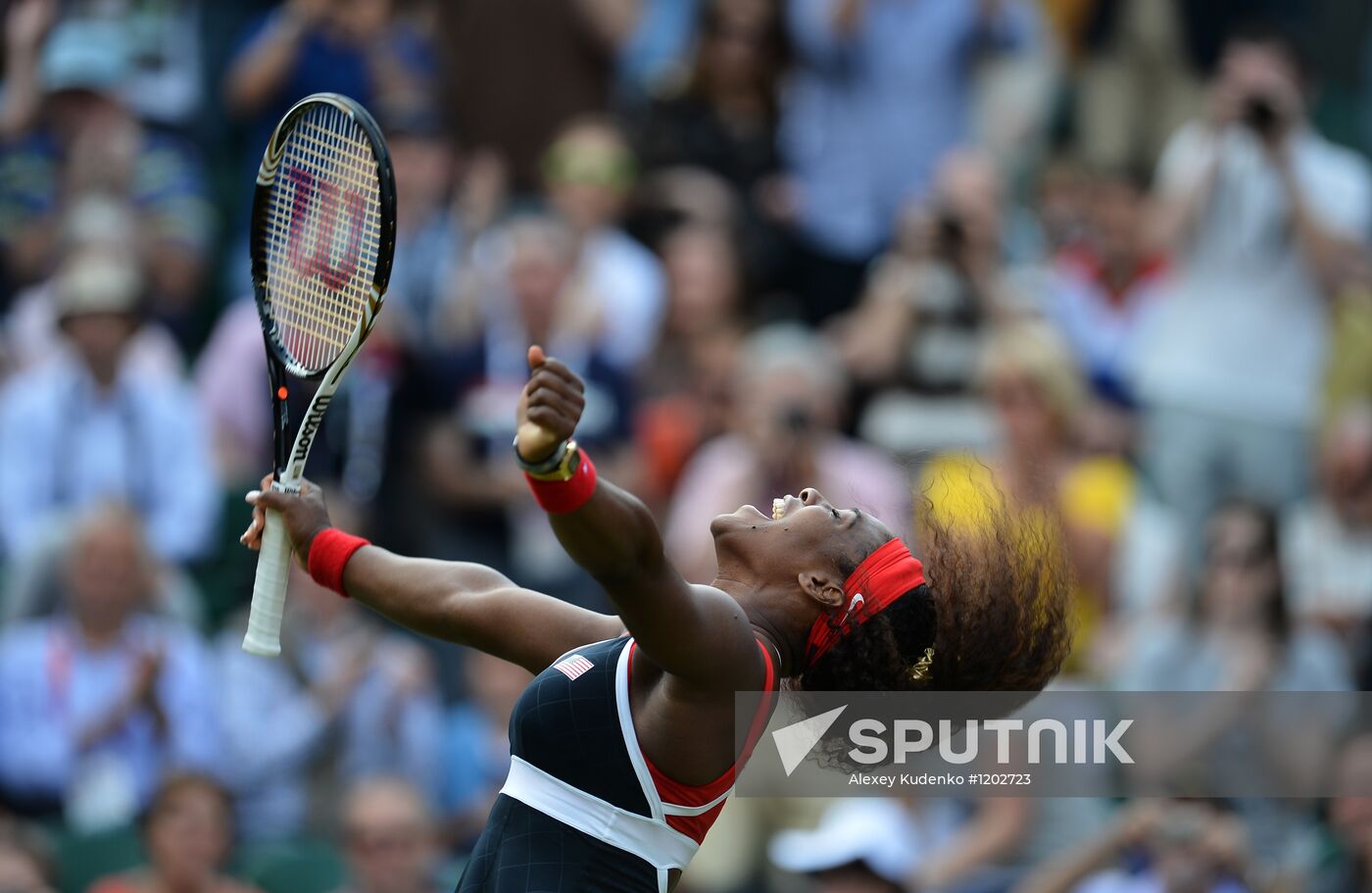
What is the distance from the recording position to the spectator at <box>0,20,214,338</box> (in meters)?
9.26

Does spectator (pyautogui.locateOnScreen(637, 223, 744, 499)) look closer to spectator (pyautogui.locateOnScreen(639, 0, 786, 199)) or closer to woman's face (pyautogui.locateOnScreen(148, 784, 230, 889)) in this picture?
spectator (pyautogui.locateOnScreen(639, 0, 786, 199))

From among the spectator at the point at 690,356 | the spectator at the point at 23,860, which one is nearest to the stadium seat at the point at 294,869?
the spectator at the point at 23,860

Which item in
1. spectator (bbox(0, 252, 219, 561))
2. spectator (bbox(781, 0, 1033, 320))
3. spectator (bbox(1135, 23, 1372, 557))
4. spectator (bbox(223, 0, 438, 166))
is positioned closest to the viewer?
spectator (bbox(0, 252, 219, 561))

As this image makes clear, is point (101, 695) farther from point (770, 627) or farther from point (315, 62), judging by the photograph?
point (770, 627)

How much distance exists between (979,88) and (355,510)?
434 cm

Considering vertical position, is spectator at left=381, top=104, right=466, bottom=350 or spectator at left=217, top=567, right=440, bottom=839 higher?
spectator at left=381, top=104, right=466, bottom=350

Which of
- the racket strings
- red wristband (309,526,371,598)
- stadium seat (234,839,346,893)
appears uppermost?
the racket strings

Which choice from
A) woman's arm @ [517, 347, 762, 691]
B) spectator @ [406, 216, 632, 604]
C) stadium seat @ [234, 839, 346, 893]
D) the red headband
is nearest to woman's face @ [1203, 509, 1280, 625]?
spectator @ [406, 216, 632, 604]

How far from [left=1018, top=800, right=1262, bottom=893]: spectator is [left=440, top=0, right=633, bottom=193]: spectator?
454cm

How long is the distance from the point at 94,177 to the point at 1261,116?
5.08m

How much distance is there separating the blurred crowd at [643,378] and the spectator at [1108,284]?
0.11 ft

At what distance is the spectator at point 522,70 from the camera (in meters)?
10.1

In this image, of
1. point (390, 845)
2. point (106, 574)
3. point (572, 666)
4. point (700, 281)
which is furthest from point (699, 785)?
point (700, 281)

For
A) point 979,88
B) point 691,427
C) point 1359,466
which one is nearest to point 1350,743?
point 1359,466
